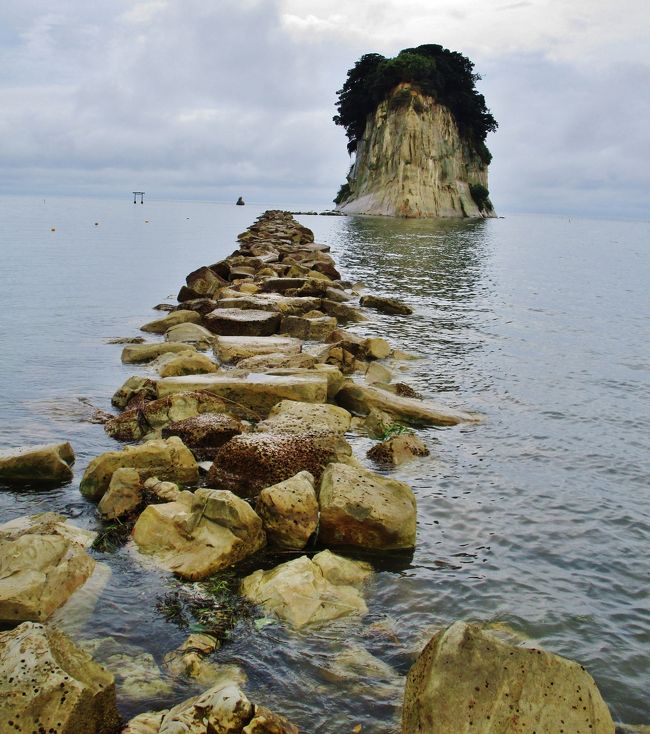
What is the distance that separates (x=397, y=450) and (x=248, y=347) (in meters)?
4.77

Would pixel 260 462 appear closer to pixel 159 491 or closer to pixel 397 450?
pixel 159 491

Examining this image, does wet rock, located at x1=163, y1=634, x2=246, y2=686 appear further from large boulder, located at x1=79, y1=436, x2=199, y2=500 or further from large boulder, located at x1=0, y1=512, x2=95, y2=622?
large boulder, located at x1=79, y1=436, x2=199, y2=500

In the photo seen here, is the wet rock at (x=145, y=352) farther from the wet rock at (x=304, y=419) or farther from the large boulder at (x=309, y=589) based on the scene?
the large boulder at (x=309, y=589)

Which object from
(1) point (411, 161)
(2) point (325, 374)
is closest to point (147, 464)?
(2) point (325, 374)

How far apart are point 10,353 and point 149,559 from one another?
930cm

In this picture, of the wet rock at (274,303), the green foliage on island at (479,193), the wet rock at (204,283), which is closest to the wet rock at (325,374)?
the wet rock at (274,303)

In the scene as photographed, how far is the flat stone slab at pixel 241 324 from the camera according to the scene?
13961 millimetres

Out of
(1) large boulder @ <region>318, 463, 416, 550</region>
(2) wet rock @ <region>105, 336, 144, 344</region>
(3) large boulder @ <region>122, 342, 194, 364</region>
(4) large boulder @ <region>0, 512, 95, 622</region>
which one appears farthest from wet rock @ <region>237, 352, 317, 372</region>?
(4) large boulder @ <region>0, 512, 95, 622</region>

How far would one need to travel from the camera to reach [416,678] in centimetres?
361

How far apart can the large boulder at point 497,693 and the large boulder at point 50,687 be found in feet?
4.98

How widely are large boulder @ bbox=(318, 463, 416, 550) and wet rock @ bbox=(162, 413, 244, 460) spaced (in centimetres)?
186

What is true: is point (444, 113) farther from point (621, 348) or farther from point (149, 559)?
point (149, 559)

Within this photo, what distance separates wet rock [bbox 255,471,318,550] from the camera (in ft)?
18.8

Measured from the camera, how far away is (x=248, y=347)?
1211 centimetres
